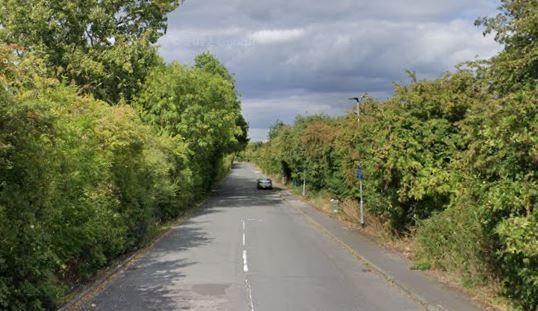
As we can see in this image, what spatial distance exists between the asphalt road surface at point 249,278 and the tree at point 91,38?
15306mm

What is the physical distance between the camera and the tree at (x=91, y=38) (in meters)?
34.2

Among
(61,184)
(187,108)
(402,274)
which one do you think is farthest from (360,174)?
(187,108)

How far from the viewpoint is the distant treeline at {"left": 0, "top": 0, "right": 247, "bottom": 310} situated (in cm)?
859

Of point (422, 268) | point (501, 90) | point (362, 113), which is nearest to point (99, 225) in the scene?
point (422, 268)

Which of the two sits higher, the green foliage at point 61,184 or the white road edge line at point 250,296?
the green foliage at point 61,184

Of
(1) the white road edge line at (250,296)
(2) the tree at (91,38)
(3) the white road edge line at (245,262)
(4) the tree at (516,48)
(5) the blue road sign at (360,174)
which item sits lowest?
(3) the white road edge line at (245,262)

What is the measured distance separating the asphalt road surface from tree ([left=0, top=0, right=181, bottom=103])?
15306 mm

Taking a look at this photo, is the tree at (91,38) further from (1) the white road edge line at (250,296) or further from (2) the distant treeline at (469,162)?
(1) the white road edge line at (250,296)

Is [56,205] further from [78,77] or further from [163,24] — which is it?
[163,24]

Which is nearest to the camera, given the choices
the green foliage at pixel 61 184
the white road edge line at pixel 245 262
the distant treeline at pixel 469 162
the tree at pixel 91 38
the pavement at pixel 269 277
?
the green foliage at pixel 61 184

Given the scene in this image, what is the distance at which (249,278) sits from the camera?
1415 cm

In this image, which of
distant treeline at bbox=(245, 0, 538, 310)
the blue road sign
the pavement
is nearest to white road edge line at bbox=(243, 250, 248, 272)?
the pavement

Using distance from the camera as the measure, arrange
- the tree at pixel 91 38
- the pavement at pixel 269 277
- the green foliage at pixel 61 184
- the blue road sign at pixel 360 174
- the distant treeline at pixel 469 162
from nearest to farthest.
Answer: the green foliage at pixel 61 184, the distant treeline at pixel 469 162, the pavement at pixel 269 277, the blue road sign at pixel 360 174, the tree at pixel 91 38

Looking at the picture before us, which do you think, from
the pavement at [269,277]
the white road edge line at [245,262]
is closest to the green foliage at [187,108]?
the pavement at [269,277]
